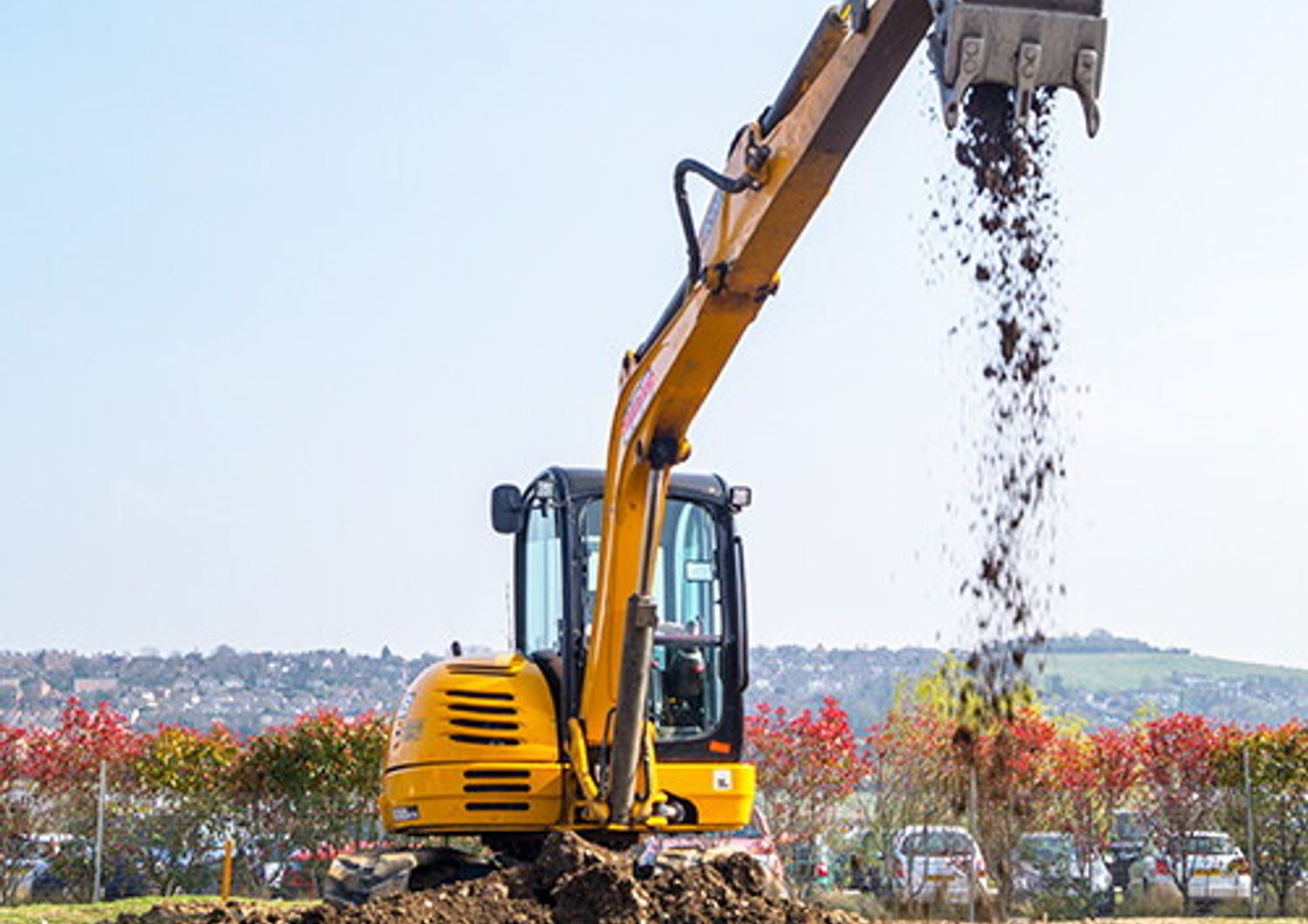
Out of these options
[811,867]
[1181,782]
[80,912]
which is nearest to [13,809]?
[80,912]

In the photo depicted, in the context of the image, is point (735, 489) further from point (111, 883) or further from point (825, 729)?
point (111, 883)

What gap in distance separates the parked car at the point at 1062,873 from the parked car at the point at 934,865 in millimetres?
861

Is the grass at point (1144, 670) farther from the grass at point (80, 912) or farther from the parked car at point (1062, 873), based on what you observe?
the grass at point (80, 912)

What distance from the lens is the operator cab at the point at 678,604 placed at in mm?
9469

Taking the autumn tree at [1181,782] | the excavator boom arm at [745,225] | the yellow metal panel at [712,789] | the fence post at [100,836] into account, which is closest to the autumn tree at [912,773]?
the autumn tree at [1181,782]

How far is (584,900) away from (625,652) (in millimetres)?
1295

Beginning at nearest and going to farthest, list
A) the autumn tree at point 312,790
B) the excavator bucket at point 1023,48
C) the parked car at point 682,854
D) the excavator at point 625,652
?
the excavator bucket at point 1023,48
the excavator at point 625,652
the parked car at point 682,854
the autumn tree at point 312,790

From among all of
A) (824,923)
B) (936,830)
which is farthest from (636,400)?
(936,830)

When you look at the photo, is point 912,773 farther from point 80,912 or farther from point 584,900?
point 584,900

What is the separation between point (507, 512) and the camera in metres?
9.98

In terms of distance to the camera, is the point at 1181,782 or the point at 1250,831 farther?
the point at 1181,782

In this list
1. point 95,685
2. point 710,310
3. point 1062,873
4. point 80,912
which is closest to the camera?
point 710,310

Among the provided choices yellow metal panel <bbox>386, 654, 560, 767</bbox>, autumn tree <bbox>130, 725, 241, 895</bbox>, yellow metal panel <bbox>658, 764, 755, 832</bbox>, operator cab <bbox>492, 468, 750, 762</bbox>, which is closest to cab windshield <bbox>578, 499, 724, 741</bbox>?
operator cab <bbox>492, 468, 750, 762</bbox>

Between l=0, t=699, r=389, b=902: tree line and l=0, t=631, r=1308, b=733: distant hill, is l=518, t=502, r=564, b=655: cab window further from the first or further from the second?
l=0, t=631, r=1308, b=733: distant hill
